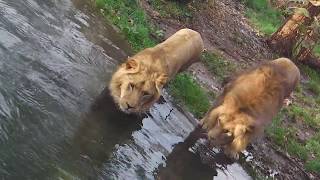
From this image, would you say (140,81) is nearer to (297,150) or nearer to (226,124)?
(226,124)

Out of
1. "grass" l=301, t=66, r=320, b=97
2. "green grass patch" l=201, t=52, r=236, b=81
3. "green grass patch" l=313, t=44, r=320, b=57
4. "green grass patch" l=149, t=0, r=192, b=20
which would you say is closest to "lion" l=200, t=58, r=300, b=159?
"green grass patch" l=201, t=52, r=236, b=81

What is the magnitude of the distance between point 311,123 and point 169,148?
19.8ft

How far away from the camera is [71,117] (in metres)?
9.97

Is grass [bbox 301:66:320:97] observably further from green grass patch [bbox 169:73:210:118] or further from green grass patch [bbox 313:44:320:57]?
green grass patch [bbox 169:73:210:118]

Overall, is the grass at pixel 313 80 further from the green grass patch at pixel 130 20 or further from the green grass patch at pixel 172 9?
the green grass patch at pixel 130 20

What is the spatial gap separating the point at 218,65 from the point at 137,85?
6325 millimetres

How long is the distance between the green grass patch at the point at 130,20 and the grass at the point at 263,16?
6.23 meters

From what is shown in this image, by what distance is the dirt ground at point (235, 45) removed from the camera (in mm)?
13070

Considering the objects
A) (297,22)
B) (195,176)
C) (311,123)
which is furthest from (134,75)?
(297,22)

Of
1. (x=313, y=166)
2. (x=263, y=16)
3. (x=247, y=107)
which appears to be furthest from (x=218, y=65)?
(x=263, y=16)

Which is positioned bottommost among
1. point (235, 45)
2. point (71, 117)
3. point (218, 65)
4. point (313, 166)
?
point (235, 45)

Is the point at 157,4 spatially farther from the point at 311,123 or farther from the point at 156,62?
the point at 156,62

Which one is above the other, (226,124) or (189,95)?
(226,124)

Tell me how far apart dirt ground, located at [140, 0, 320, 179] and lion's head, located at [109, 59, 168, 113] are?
2829 mm
